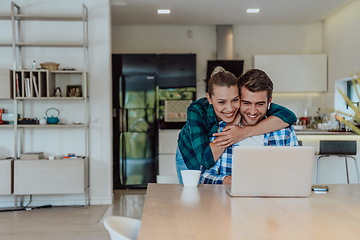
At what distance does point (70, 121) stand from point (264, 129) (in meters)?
3.91

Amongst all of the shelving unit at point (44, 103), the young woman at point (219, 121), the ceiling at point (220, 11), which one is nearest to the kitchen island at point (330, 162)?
the ceiling at point (220, 11)

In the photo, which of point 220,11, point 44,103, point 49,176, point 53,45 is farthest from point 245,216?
point 220,11

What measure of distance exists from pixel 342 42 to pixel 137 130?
350 centimetres

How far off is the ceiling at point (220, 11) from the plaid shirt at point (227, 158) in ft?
12.8

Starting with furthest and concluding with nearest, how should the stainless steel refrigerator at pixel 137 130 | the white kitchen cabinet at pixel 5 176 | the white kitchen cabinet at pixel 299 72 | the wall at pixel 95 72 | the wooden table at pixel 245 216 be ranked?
1. the white kitchen cabinet at pixel 299 72
2. the stainless steel refrigerator at pixel 137 130
3. the wall at pixel 95 72
4. the white kitchen cabinet at pixel 5 176
5. the wooden table at pixel 245 216

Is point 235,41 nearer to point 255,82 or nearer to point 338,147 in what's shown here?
point 338,147

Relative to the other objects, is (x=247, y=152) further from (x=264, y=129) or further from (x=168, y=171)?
(x=168, y=171)

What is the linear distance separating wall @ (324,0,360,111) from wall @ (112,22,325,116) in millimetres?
348

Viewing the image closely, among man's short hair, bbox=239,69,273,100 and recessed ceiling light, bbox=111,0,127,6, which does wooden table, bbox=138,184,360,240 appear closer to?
man's short hair, bbox=239,69,273,100

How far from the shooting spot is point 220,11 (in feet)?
21.6

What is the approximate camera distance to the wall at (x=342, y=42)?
6109 mm

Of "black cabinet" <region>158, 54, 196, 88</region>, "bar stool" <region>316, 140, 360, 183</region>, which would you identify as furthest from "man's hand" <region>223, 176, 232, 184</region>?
"black cabinet" <region>158, 54, 196, 88</region>

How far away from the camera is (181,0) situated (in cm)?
592

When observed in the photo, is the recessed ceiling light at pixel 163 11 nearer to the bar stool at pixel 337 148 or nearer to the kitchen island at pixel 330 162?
the kitchen island at pixel 330 162
